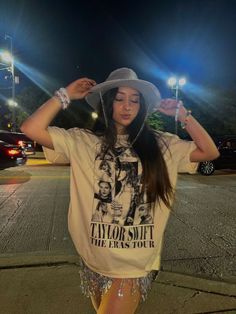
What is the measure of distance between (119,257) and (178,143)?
2.40 feet

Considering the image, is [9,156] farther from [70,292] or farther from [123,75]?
[123,75]

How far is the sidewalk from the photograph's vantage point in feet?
11.6

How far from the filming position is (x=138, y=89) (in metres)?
2.38

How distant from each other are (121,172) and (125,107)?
427 mm

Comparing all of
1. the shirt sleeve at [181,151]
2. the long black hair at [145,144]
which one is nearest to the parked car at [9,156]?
the long black hair at [145,144]

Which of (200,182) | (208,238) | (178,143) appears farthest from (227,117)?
(178,143)

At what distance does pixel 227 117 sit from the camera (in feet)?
92.4

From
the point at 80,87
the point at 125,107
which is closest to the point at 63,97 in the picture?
the point at 80,87

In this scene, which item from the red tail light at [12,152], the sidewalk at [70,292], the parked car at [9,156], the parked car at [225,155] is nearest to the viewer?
the sidewalk at [70,292]

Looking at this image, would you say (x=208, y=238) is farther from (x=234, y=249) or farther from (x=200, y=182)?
(x=200, y=182)

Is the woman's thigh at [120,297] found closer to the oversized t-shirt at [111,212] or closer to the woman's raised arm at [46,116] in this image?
the oversized t-shirt at [111,212]

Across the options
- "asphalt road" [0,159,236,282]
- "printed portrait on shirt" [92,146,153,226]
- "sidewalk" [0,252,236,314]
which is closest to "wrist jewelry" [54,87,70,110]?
"printed portrait on shirt" [92,146,153,226]

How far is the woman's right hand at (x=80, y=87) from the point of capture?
7.68 ft

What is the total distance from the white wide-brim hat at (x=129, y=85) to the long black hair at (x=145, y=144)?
0.12ft
